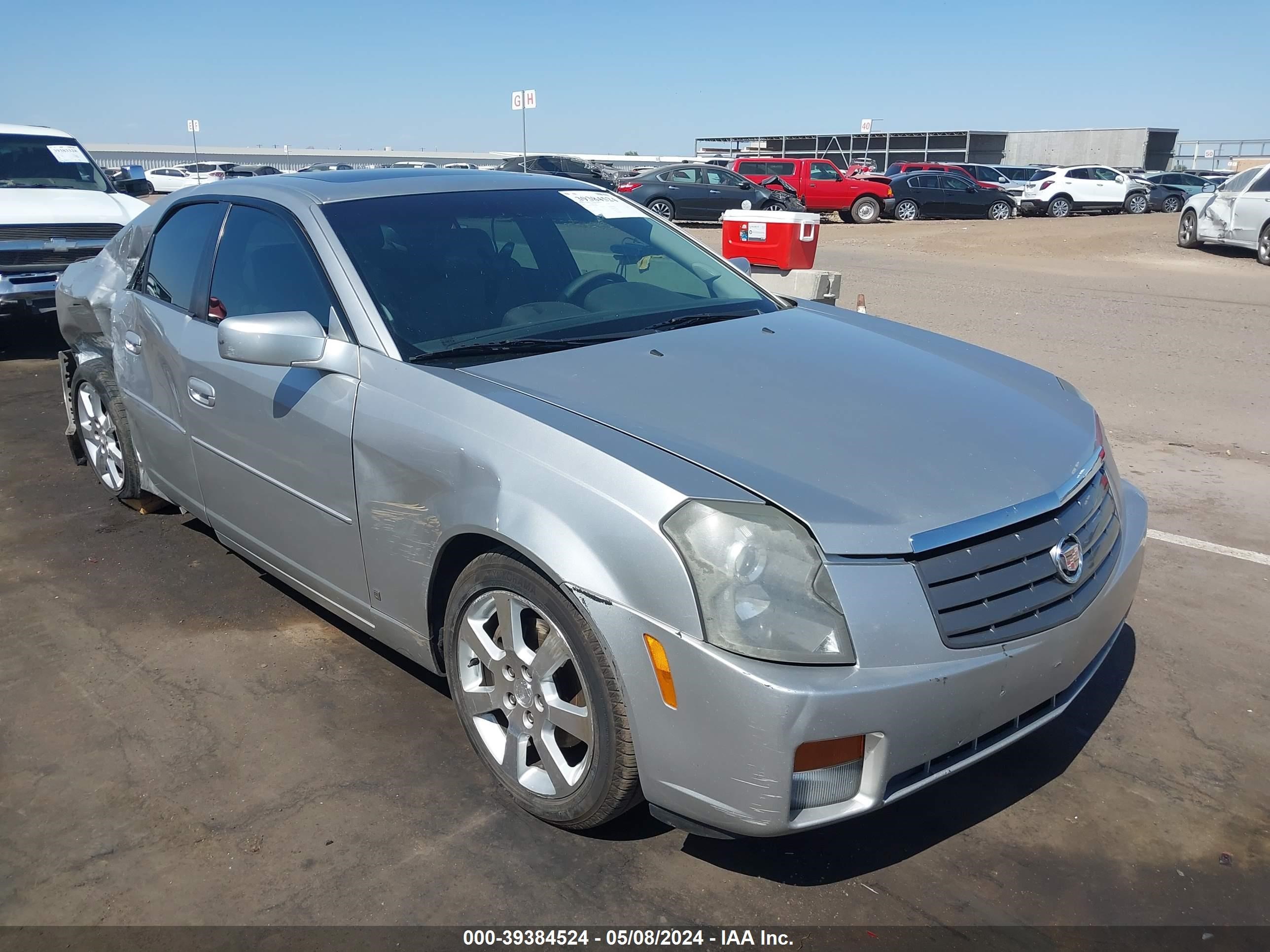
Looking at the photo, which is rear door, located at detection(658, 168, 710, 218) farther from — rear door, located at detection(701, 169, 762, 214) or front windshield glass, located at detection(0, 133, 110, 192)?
front windshield glass, located at detection(0, 133, 110, 192)

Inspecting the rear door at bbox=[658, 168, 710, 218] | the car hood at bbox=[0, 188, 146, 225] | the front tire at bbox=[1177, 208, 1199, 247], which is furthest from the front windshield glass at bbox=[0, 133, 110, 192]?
the front tire at bbox=[1177, 208, 1199, 247]

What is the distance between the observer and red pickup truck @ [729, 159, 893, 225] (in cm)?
2806

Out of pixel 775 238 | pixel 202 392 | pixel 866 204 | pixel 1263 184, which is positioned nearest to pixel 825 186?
pixel 866 204

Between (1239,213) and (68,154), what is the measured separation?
1847 centimetres

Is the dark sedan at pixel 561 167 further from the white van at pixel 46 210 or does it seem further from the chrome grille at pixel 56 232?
the chrome grille at pixel 56 232

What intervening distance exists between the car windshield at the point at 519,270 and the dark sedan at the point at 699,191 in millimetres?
21677

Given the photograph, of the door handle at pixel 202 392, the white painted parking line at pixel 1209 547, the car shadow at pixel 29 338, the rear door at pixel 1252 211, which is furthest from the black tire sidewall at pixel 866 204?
the door handle at pixel 202 392

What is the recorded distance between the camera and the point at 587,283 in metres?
3.77

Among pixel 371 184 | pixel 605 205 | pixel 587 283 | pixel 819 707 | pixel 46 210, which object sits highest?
pixel 371 184

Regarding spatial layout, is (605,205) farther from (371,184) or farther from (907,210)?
(907,210)

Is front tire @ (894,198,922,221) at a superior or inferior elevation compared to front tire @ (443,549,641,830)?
inferior

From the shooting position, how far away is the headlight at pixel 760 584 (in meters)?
2.26

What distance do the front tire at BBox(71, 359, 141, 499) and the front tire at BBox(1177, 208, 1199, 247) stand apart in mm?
20620

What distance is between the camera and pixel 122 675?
3.74 metres
